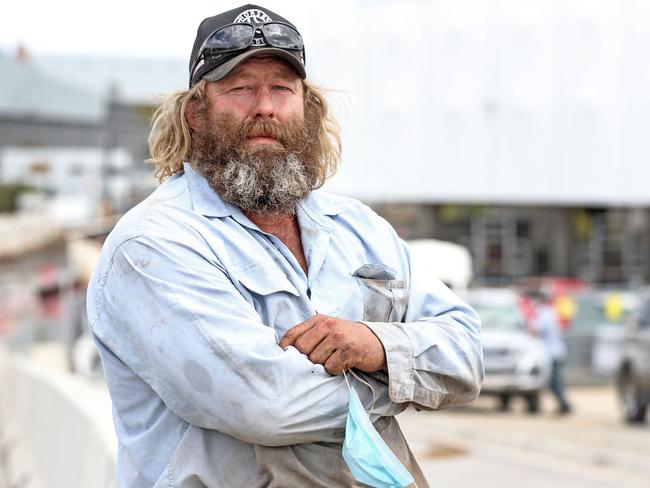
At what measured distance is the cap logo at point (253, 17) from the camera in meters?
2.90

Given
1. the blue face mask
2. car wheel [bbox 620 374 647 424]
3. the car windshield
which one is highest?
the blue face mask

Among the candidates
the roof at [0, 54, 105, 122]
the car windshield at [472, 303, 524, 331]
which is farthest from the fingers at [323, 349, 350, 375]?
the roof at [0, 54, 105, 122]

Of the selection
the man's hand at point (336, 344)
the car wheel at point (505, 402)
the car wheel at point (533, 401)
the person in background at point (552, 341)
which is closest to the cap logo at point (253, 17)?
the man's hand at point (336, 344)

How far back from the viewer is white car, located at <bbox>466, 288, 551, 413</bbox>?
66.3ft

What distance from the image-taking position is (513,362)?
804 inches

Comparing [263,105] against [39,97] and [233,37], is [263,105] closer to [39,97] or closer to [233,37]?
[233,37]

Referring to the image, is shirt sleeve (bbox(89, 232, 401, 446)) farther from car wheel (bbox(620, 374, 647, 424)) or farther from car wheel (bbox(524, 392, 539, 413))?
car wheel (bbox(524, 392, 539, 413))

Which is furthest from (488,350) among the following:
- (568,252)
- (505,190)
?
(568,252)

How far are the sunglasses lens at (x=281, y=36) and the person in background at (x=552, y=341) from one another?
17.3 m

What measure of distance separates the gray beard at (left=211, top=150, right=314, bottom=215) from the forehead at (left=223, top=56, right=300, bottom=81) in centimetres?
18

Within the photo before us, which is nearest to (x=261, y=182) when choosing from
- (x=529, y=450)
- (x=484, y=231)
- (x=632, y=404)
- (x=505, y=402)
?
(x=529, y=450)

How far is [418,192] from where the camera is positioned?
43906 mm

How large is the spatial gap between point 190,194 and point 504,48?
135 feet

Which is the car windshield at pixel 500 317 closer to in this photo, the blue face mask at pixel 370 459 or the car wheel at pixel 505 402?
the car wheel at pixel 505 402
